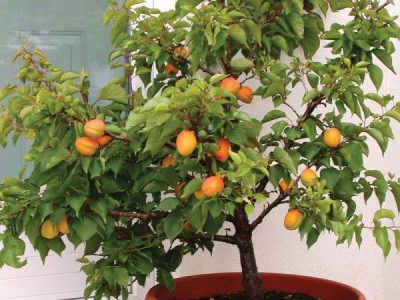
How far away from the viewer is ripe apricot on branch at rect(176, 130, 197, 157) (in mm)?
1177

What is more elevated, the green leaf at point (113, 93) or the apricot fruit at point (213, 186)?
the green leaf at point (113, 93)

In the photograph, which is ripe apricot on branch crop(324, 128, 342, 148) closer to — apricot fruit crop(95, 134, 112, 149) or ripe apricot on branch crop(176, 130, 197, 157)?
ripe apricot on branch crop(176, 130, 197, 157)

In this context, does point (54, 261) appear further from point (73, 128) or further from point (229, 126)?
point (229, 126)

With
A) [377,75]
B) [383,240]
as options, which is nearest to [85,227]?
[383,240]

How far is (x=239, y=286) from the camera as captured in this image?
1.88 metres

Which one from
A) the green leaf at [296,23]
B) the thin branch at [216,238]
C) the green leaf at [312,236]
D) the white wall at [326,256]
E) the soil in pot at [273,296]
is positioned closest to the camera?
the green leaf at [312,236]

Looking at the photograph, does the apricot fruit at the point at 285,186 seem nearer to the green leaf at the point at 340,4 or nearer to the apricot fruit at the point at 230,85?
the apricot fruit at the point at 230,85

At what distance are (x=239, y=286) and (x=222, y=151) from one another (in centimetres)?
73

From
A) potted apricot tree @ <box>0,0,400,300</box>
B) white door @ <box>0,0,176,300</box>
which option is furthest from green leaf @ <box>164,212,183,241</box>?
white door @ <box>0,0,176,300</box>

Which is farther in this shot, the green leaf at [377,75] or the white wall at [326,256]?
the white wall at [326,256]

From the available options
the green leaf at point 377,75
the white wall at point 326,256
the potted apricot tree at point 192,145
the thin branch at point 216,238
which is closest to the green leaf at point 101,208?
the potted apricot tree at point 192,145

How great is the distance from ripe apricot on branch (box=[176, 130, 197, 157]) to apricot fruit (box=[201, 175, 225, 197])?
0.07 meters

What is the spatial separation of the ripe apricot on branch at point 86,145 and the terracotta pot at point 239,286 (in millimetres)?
516

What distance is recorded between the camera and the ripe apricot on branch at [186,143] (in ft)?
3.86
